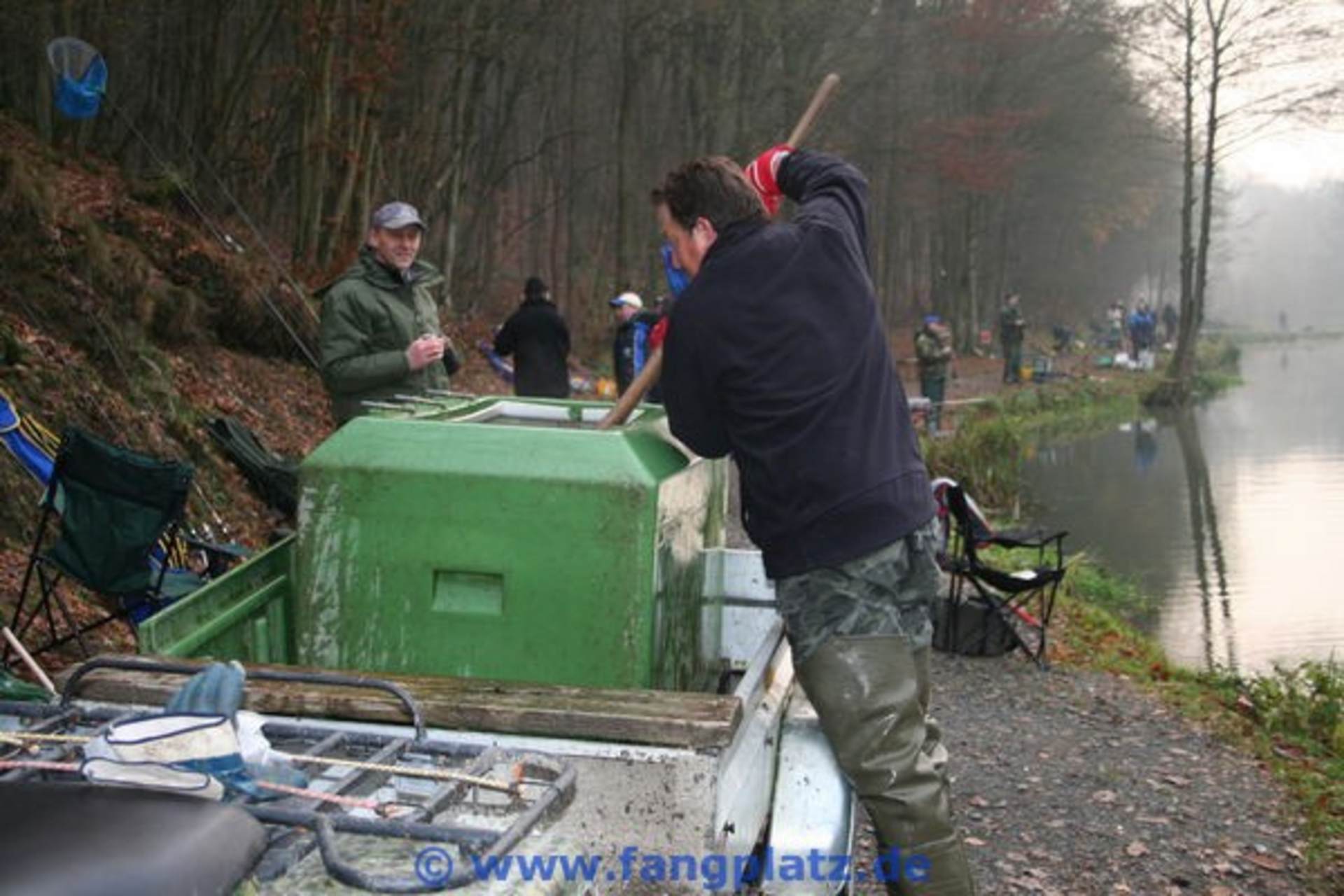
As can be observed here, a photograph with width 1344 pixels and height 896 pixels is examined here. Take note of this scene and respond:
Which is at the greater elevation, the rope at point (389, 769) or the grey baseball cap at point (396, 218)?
the grey baseball cap at point (396, 218)

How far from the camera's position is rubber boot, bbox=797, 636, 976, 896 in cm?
338

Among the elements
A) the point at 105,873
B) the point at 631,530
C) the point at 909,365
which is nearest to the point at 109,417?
the point at 631,530

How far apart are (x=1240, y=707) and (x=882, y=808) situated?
17.1 ft

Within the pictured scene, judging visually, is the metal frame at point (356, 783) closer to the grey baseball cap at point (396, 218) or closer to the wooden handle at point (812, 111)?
the wooden handle at point (812, 111)

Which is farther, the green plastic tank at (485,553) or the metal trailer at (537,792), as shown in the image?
the green plastic tank at (485,553)

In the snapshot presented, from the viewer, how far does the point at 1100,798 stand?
231 inches

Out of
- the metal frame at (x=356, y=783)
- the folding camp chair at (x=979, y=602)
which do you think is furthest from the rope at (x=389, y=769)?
the folding camp chair at (x=979, y=602)

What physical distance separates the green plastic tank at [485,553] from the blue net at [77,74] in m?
7.49

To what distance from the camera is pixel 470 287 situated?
27.0 meters

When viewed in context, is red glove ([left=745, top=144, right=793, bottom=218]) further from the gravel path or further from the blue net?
the blue net

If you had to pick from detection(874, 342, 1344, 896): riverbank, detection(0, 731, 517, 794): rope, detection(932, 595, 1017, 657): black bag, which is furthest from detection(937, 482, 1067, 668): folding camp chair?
detection(0, 731, 517, 794): rope

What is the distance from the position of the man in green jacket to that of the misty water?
6111 millimetres

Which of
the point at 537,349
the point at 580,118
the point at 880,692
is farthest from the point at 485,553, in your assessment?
the point at 580,118

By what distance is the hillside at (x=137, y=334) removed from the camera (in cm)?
788
